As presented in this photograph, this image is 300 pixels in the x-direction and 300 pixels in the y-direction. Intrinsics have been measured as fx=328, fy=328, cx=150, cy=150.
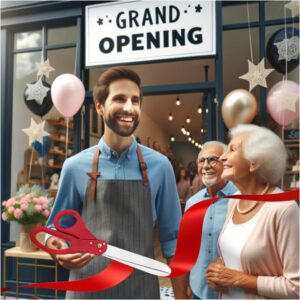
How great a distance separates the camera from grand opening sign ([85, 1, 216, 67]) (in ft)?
4.22

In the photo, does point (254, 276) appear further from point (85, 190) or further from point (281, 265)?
point (85, 190)

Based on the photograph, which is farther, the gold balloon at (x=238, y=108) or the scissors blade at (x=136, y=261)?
the gold balloon at (x=238, y=108)

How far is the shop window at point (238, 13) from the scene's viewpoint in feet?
5.08

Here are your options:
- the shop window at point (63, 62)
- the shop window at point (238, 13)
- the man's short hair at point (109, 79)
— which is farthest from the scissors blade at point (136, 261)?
the shop window at point (238, 13)

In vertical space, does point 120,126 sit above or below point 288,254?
above

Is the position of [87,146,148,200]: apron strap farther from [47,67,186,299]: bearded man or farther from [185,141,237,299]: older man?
[185,141,237,299]: older man

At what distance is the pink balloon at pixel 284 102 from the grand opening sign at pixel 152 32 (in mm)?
344

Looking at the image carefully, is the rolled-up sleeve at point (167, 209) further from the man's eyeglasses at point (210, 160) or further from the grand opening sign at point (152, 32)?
the grand opening sign at point (152, 32)

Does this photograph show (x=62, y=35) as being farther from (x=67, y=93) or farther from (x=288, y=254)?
(x=288, y=254)

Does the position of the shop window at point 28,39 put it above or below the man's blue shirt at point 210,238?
above

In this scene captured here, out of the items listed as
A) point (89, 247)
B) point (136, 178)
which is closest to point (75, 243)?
point (89, 247)

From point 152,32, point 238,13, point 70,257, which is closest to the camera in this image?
point 70,257

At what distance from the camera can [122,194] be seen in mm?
1078

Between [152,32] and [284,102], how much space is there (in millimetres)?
584
